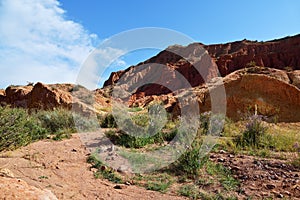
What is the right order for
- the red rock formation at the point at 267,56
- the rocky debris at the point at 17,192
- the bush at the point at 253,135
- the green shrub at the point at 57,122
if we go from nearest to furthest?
the rocky debris at the point at 17,192
the bush at the point at 253,135
the green shrub at the point at 57,122
the red rock formation at the point at 267,56

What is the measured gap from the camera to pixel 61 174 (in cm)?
456

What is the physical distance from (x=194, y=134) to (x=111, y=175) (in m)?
2.82

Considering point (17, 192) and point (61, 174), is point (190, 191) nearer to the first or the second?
point (61, 174)

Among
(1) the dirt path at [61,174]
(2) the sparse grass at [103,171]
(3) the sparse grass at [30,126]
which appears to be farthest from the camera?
(3) the sparse grass at [30,126]

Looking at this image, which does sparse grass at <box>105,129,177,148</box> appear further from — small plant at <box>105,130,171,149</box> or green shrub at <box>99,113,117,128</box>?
green shrub at <box>99,113,117,128</box>

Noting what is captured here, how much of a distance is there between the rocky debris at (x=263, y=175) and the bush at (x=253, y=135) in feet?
3.84

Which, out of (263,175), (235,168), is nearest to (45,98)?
(235,168)

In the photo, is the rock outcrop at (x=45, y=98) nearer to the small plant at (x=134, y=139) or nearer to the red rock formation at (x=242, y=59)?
the small plant at (x=134, y=139)

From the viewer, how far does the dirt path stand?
3777 millimetres

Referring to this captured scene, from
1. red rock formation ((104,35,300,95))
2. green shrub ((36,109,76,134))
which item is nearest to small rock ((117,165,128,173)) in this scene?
green shrub ((36,109,76,134))

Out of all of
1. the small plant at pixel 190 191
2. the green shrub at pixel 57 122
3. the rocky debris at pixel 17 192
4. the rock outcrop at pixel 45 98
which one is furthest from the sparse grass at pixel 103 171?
the rock outcrop at pixel 45 98

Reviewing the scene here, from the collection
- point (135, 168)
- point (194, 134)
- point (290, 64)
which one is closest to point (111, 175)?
point (135, 168)

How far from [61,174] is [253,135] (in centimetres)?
466

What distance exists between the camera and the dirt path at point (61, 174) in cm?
Answer: 378
